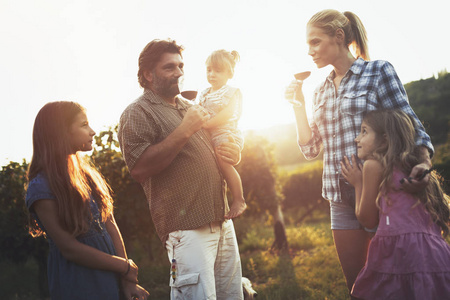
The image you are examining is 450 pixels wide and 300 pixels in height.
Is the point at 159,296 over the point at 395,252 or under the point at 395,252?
under

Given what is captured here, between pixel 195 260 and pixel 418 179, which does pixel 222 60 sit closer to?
pixel 195 260

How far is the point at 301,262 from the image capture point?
796 cm

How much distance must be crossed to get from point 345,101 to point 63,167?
1.85 meters

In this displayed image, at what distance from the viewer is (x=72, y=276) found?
2309mm

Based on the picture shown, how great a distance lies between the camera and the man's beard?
2707mm

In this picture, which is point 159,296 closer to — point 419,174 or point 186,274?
point 186,274

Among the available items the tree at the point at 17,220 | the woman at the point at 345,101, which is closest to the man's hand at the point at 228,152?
the woman at the point at 345,101

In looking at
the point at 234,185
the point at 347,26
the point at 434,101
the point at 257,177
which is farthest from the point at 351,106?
the point at 434,101

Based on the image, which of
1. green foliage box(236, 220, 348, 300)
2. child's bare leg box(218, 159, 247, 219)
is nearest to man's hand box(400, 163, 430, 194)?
child's bare leg box(218, 159, 247, 219)

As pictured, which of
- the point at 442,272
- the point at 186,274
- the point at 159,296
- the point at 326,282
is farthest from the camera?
the point at 159,296

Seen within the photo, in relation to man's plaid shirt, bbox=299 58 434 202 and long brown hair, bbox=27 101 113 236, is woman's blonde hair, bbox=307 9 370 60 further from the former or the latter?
long brown hair, bbox=27 101 113 236

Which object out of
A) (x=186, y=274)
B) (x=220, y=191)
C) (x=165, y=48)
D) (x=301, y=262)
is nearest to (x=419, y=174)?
(x=220, y=191)

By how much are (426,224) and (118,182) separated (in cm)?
587

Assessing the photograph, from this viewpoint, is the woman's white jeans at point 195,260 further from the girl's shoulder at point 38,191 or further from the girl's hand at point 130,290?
the girl's shoulder at point 38,191
